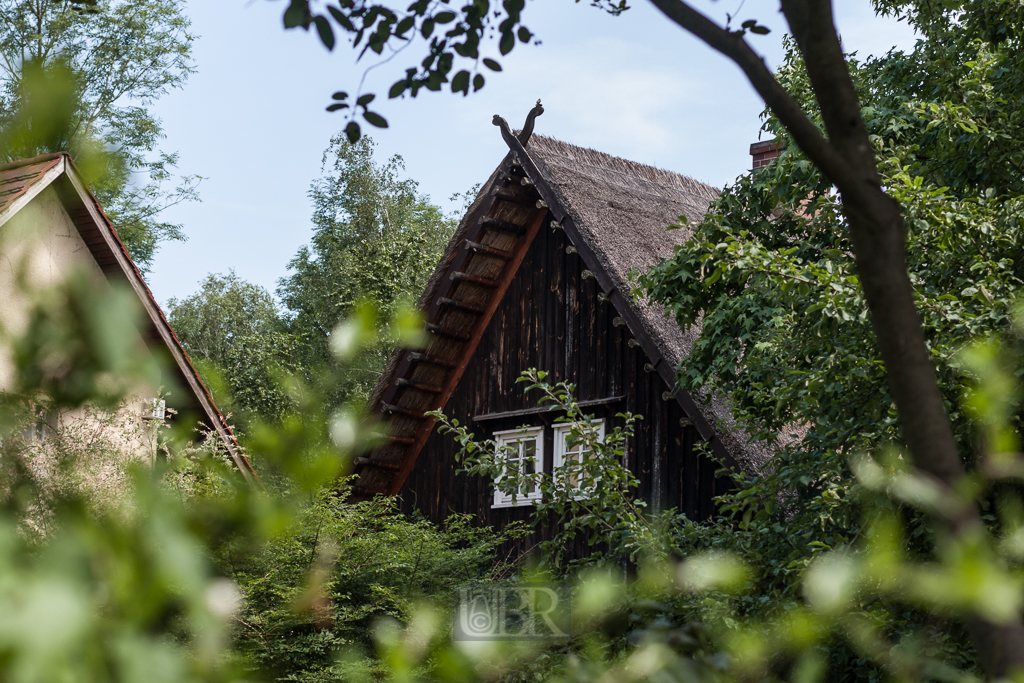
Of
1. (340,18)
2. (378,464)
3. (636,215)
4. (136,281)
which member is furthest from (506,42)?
(378,464)

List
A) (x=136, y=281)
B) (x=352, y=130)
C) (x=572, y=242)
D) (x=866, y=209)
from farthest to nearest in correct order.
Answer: (x=572, y=242)
(x=136, y=281)
(x=352, y=130)
(x=866, y=209)

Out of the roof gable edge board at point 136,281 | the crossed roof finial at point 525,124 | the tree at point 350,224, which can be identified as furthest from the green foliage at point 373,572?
the tree at point 350,224

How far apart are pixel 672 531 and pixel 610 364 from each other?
3.76 metres

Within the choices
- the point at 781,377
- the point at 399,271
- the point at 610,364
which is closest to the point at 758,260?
the point at 781,377

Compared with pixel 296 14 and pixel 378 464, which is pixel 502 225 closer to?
pixel 378 464

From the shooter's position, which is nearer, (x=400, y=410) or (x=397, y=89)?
(x=397, y=89)

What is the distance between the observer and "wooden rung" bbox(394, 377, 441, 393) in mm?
11578

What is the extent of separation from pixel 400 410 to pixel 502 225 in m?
2.57

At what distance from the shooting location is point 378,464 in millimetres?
12125

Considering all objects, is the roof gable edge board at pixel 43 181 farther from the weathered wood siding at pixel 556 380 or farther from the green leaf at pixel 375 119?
the green leaf at pixel 375 119

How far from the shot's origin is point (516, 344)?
37.9 ft

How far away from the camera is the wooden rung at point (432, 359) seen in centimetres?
1146

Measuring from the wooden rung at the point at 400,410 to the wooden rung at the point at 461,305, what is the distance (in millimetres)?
1378

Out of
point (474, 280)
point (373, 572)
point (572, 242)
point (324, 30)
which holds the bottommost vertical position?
point (373, 572)
